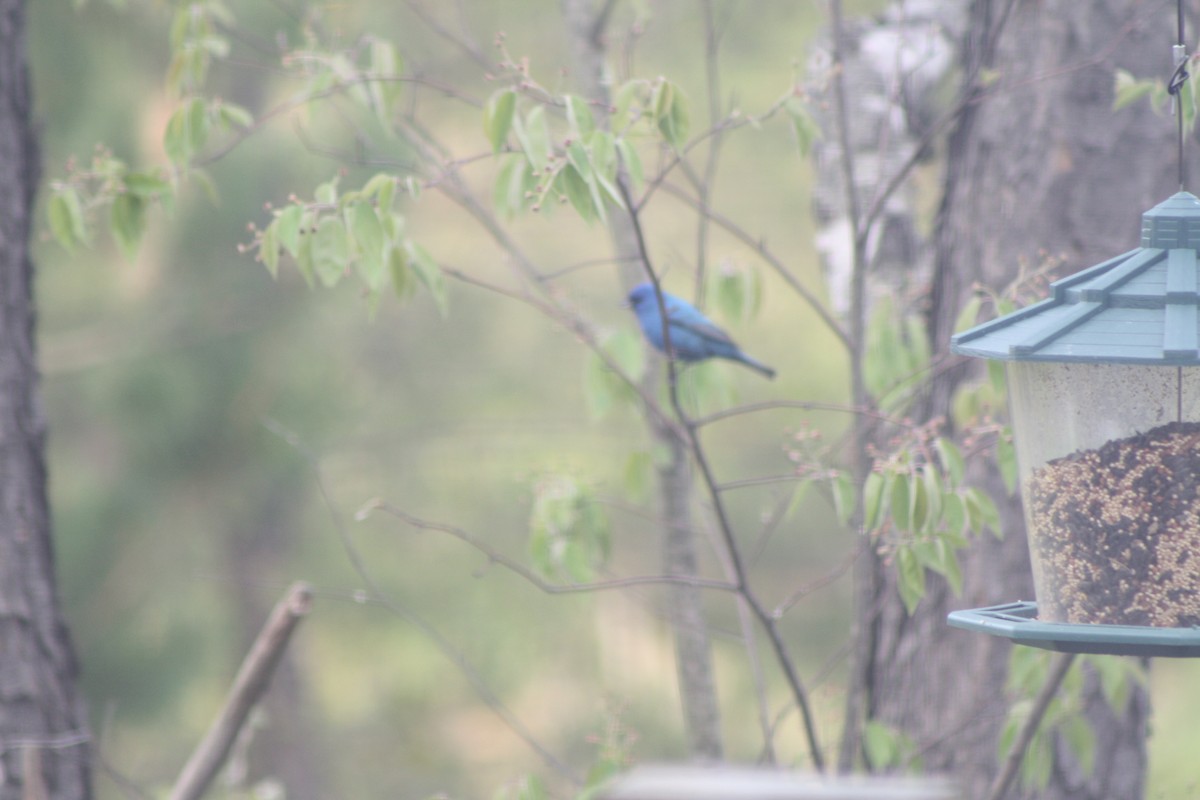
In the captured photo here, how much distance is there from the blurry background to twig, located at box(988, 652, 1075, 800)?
3.00m

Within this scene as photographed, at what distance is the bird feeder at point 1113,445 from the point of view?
1787 mm

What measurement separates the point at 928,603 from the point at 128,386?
4.76 m

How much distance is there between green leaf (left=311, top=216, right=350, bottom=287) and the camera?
2475 mm

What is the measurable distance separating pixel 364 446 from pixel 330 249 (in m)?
5.39

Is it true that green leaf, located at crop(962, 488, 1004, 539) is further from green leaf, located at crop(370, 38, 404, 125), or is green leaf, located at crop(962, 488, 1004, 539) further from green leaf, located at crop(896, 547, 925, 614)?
green leaf, located at crop(370, 38, 404, 125)

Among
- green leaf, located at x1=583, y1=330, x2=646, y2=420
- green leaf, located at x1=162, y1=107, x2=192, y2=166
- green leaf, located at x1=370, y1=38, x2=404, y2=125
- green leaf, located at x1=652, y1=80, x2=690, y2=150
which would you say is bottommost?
green leaf, located at x1=583, y1=330, x2=646, y2=420

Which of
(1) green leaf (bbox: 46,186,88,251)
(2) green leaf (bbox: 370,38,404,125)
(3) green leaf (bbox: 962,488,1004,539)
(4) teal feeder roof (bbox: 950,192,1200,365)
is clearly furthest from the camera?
(2) green leaf (bbox: 370,38,404,125)

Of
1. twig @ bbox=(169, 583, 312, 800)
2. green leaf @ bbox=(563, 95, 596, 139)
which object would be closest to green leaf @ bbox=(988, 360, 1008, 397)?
green leaf @ bbox=(563, 95, 596, 139)

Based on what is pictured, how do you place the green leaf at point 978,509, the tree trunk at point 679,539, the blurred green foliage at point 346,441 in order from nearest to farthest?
the green leaf at point 978,509
the tree trunk at point 679,539
the blurred green foliage at point 346,441

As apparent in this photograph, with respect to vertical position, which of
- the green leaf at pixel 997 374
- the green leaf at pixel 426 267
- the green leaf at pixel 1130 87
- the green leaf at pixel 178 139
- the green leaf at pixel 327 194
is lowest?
the green leaf at pixel 997 374

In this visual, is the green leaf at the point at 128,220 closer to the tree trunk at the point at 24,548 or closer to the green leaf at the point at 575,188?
the tree trunk at the point at 24,548

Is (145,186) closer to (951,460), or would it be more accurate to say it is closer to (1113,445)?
(951,460)

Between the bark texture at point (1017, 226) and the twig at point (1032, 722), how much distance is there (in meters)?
0.42

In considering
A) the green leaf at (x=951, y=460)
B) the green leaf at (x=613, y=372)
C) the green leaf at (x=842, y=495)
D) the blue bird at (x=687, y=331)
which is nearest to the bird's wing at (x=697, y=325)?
the blue bird at (x=687, y=331)
